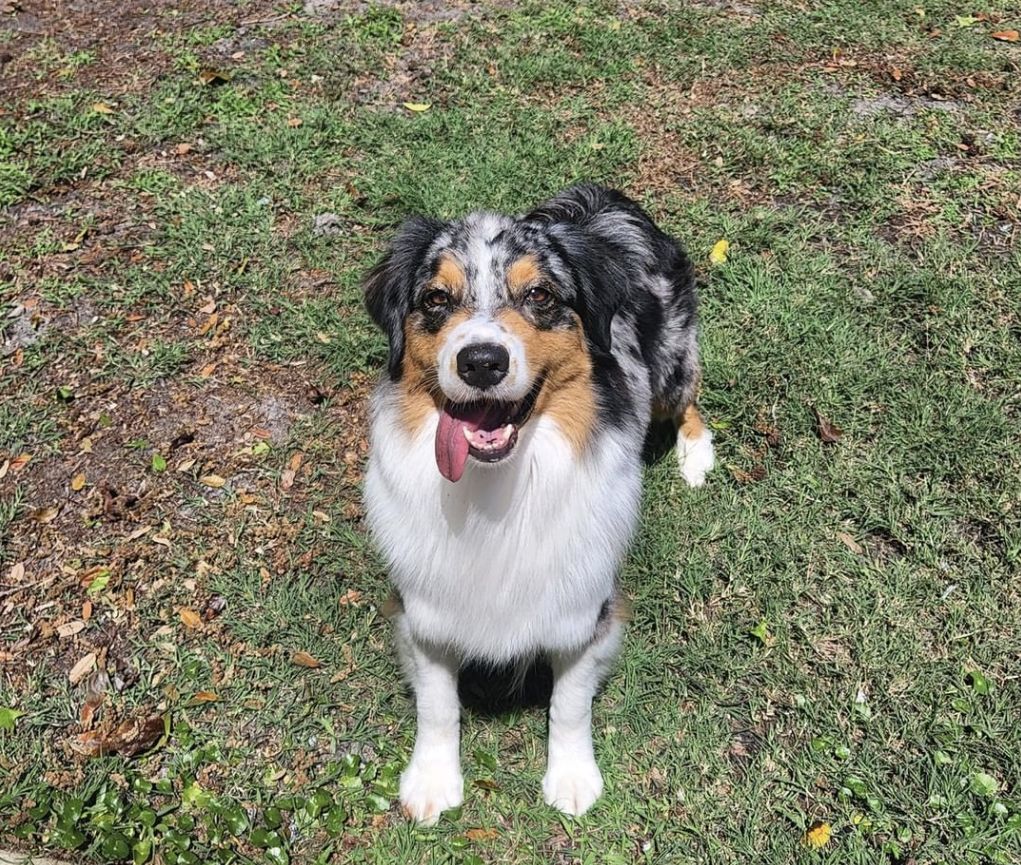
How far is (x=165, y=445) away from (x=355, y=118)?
328 cm

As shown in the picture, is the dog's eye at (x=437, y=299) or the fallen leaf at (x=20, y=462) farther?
the fallen leaf at (x=20, y=462)

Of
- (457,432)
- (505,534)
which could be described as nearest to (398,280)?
(457,432)

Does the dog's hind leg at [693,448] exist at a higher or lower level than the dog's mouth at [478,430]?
Answer: lower

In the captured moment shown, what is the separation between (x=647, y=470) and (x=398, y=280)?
1997 millimetres

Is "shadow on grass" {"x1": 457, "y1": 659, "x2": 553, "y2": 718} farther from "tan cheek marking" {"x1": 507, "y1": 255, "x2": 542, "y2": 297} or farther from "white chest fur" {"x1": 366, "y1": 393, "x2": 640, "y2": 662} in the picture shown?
"tan cheek marking" {"x1": 507, "y1": 255, "x2": 542, "y2": 297}

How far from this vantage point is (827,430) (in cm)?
445

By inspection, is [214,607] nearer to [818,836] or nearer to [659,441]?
[659,441]

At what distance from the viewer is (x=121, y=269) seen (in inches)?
213

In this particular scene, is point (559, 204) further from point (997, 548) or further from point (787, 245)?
point (997, 548)

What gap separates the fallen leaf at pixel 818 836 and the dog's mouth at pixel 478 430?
189 cm

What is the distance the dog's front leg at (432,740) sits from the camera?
3141 mm

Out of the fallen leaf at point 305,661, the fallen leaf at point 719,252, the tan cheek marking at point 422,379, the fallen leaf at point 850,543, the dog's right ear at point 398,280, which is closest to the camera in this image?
the tan cheek marking at point 422,379

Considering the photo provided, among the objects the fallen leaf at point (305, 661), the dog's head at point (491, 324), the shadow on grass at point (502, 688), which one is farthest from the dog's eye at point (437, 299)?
the fallen leaf at point (305, 661)

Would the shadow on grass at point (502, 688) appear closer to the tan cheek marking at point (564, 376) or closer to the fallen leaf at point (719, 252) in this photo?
the tan cheek marking at point (564, 376)
